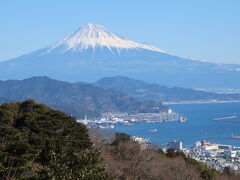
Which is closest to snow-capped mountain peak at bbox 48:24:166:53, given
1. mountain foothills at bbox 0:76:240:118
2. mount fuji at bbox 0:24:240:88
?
mount fuji at bbox 0:24:240:88

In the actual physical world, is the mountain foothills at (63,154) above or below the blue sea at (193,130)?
above

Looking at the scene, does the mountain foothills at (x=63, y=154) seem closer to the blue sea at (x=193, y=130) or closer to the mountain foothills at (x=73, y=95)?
the blue sea at (x=193, y=130)

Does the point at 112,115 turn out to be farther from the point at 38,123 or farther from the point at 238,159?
the point at 38,123

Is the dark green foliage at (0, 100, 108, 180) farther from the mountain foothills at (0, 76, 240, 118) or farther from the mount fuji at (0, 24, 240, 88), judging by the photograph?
the mount fuji at (0, 24, 240, 88)

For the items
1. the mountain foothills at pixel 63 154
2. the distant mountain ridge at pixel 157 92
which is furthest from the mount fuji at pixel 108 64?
the mountain foothills at pixel 63 154

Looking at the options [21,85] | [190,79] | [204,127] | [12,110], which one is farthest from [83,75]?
[12,110]

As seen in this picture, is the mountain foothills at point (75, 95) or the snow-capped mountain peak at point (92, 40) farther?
the snow-capped mountain peak at point (92, 40)

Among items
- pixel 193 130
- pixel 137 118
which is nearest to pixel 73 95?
pixel 137 118
